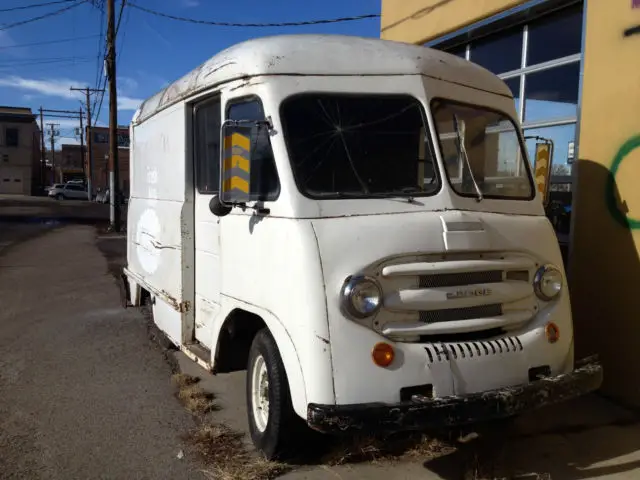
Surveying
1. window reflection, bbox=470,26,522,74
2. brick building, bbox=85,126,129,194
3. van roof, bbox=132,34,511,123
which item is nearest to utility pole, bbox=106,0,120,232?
window reflection, bbox=470,26,522,74

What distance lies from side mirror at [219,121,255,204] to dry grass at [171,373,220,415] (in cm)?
186

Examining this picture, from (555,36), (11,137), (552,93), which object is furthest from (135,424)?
(11,137)

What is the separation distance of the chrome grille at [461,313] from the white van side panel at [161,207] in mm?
2354

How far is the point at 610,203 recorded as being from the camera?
5.08m

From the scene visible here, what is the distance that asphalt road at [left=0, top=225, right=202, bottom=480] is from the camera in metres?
3.97

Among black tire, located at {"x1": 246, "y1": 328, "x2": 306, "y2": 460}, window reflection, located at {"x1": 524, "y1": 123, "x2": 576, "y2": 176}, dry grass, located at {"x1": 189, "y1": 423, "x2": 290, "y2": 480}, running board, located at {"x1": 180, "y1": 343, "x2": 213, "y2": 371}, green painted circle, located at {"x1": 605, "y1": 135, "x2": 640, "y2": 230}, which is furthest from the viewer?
window reflection, located at {"x1": 524, "y1": 123, "x2": 576, "y2": 176}

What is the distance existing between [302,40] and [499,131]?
1591 mm

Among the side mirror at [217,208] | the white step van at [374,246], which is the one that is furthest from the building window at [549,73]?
the side mirror at [217,208]

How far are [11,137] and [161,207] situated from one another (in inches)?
2468

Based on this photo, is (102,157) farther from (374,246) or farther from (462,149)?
(374,246)

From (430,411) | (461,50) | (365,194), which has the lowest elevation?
(430,411)

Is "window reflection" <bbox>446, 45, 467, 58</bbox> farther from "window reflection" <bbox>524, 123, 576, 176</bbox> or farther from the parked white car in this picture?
the parked white car

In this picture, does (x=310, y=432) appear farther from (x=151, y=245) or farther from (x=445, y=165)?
(x=151, y=245)

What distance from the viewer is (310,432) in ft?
12.3
